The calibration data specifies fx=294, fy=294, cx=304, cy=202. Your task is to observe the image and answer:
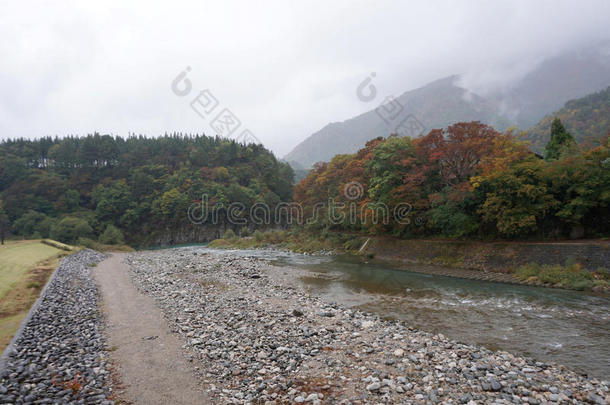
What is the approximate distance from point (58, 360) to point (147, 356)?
201 centimetres

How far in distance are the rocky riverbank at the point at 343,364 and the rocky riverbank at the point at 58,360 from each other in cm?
220

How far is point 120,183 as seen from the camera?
68.6 meters

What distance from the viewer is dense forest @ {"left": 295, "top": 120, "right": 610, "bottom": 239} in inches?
697

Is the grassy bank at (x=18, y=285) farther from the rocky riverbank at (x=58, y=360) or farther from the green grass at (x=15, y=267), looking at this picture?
the rocky riverbank at (x=58, y=360)

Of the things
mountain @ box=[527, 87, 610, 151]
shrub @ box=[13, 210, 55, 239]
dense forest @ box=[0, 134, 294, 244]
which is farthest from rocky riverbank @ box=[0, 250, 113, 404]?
mountain @ box=[527, 87, 610, 151]

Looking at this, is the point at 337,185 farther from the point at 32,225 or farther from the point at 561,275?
the point at 32,225

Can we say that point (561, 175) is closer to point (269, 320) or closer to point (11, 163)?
point (269, 320)

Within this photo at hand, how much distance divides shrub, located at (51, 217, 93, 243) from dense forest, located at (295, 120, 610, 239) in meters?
45.7

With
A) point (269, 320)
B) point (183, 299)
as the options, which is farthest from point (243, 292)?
point (269, 320)

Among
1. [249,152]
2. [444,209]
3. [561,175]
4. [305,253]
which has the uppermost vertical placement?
[249,152]

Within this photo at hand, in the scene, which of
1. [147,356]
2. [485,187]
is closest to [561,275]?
[485,187]

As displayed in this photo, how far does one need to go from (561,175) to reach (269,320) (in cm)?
1926

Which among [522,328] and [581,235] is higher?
[581,235]

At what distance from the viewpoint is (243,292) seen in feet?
50.2
